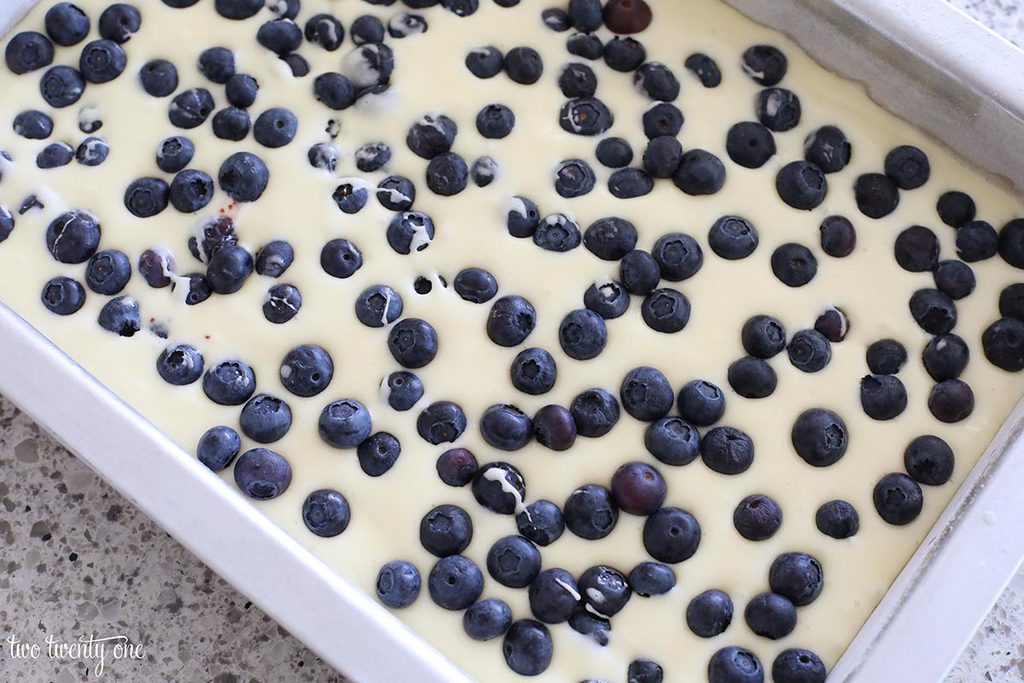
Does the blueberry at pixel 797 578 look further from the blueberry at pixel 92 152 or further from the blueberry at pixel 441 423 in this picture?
the blueberry at pixel 92 152

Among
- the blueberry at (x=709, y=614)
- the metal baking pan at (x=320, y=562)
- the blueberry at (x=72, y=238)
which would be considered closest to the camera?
the metal baking pan at (x=320, y=562)

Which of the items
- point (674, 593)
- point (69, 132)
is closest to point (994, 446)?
point (674, 593)

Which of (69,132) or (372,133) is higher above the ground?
(372,133)

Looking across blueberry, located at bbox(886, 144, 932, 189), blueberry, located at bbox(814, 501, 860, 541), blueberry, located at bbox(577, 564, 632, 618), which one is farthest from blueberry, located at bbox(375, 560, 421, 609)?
blueberry, located at bbox(886, 144, 932, 189)

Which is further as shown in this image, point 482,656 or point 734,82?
point 734,82

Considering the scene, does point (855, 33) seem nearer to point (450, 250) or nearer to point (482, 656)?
point (450, 250)

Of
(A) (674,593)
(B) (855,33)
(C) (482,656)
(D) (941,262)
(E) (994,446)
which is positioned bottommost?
(C) (482,656)

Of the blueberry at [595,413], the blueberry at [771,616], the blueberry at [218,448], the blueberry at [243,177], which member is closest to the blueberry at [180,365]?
the blueberry at [218,448]
